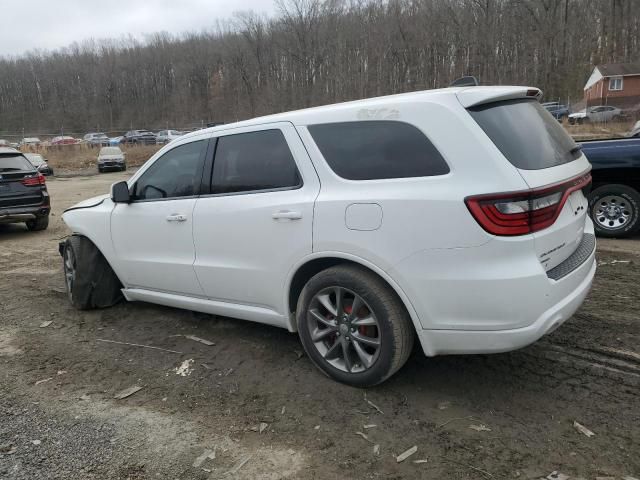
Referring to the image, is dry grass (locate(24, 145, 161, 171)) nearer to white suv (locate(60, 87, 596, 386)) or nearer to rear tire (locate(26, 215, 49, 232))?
rear tire (locate(26, 215, 49, 232))

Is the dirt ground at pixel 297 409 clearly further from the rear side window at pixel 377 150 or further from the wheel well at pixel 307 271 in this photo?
the rear side window at pixel 377 150

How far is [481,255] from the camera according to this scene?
2.66 meters

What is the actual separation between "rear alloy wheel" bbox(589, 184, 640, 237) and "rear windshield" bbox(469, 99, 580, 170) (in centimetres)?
398

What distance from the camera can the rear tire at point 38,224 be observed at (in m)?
10.4

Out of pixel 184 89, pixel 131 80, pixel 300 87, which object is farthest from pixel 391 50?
pixel 131 80

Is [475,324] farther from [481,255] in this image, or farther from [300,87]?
[300,87]

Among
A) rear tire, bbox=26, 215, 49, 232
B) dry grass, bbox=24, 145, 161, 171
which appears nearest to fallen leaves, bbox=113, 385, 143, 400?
rear tire, bbox=26, 215, 49, 232

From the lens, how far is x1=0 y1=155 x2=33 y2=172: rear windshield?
949 centimetres

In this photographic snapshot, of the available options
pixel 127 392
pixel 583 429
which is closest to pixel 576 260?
pixel 583 429

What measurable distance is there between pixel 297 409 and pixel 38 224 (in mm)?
9307

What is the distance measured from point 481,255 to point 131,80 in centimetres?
11417

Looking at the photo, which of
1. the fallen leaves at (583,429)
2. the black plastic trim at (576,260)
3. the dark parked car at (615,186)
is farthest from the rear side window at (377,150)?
the dark parked car at (615,186)

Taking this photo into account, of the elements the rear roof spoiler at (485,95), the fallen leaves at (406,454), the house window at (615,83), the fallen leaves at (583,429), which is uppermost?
the house window at (615,83)

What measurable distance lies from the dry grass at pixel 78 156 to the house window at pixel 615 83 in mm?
46932
